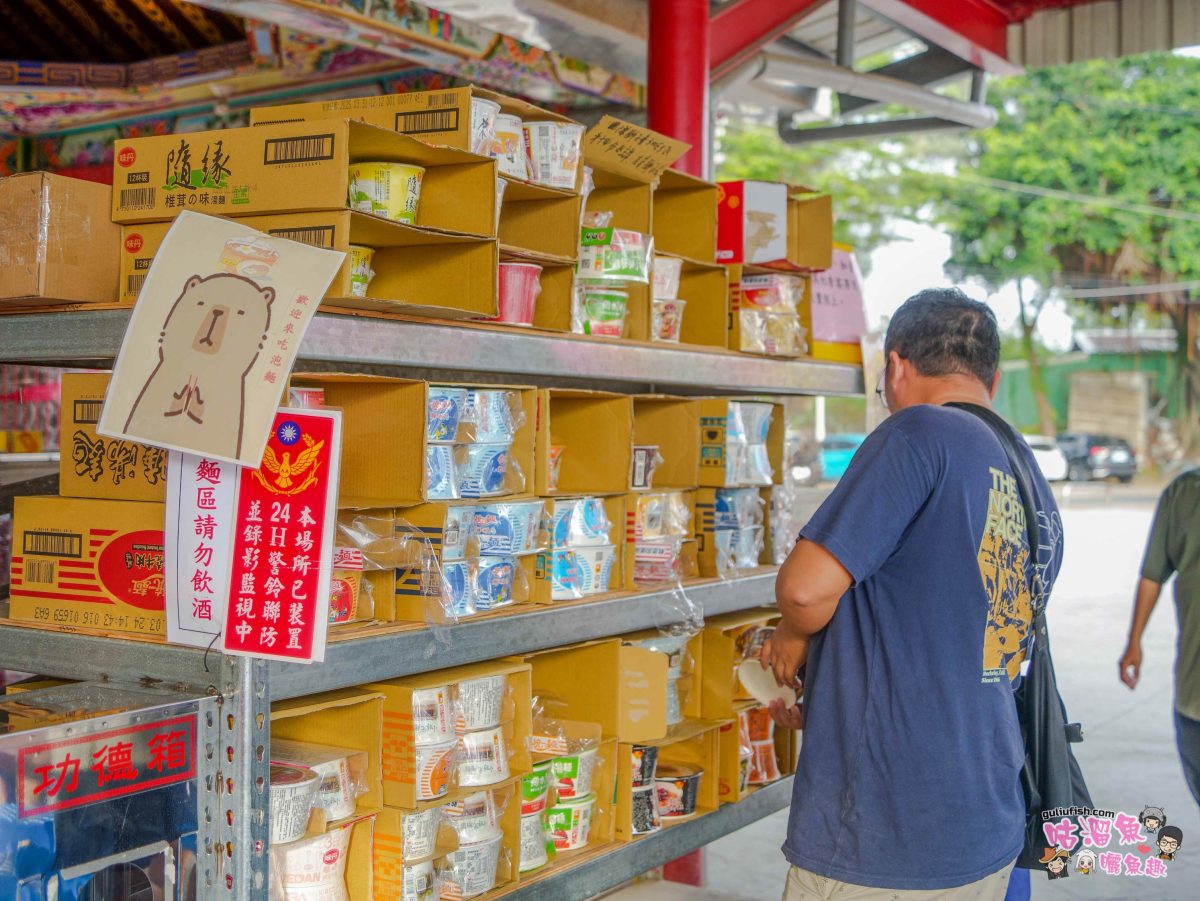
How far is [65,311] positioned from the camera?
2191 millimetres

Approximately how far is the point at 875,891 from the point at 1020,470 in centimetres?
78

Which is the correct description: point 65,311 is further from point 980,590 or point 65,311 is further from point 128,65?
point 128,65

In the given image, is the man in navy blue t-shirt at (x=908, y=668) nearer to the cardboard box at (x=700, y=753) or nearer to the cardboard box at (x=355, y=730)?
the cardboard box at (x=355, y=730)

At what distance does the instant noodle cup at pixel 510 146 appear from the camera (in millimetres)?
2621

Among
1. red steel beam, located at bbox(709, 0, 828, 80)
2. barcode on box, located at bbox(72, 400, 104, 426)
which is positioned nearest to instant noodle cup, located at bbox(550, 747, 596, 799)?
barcode on box, located at bbox(72, 400, 104, 426)

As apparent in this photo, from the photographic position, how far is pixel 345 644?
2.20 m

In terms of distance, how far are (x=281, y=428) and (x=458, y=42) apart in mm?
2341

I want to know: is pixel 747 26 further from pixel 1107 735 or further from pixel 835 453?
pixel 835 453

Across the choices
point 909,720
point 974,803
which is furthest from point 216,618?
point 974,803

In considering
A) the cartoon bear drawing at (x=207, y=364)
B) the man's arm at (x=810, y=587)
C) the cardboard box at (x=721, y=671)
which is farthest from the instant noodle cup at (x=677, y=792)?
the cartoon bear drawing at (x=207, y=364)

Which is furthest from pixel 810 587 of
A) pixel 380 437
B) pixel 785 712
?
pixel 380 437

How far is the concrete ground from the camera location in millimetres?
4676

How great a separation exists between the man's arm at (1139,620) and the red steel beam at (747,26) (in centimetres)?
216

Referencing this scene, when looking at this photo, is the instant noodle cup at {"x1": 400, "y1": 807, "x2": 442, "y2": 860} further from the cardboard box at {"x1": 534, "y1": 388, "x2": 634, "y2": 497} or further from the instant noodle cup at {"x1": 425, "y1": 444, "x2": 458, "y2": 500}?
the cardboard box at {"x1": 534, "y1": 388, "x2": 634, "y2": 497}
